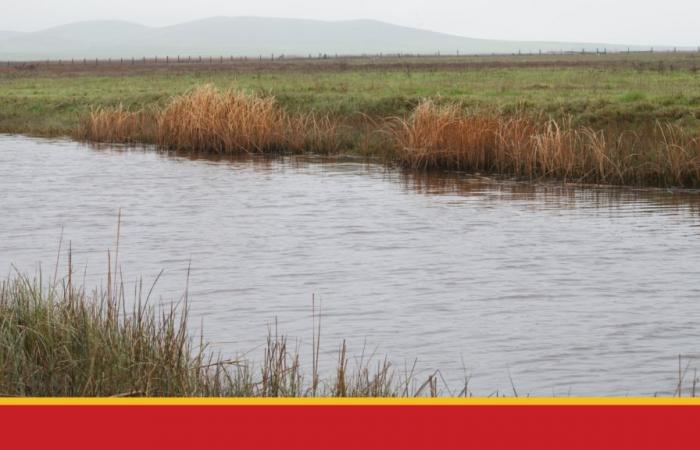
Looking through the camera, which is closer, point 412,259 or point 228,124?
point 412,259

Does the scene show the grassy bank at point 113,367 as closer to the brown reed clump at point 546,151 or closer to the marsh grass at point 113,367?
the marsh grass at point 113,367

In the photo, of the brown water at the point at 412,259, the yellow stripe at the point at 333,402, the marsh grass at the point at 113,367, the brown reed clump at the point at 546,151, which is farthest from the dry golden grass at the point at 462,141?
the yellow stripe at the point at 333,402

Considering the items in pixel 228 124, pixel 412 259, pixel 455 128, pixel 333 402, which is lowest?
pixel 412 259

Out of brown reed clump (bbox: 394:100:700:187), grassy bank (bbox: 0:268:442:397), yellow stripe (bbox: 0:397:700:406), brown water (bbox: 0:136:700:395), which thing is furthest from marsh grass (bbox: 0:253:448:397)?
brown reed clump (bbox: 394:100:700:187)

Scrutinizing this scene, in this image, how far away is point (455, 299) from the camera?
14.0 meters

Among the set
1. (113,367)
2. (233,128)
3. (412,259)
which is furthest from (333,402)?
(233,128)

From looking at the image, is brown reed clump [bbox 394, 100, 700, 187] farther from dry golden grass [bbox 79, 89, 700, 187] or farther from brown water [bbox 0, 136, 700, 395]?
brown water [bbox 0, 136, 700, 395]

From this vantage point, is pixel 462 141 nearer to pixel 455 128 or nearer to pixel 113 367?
pixel 455 128

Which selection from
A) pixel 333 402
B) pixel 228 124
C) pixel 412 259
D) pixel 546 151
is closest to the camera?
pixel 333 402

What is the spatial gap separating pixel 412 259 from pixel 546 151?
8.94 metres

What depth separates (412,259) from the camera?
17.0m

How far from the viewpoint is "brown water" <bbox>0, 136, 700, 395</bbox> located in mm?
11555

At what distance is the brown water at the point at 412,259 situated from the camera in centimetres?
1155

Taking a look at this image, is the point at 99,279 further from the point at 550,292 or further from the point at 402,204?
the point at 402,204
